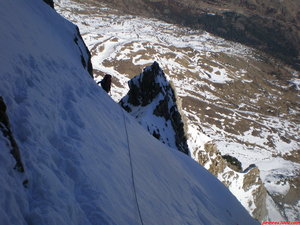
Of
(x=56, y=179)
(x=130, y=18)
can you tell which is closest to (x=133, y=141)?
(x=56, y=179)

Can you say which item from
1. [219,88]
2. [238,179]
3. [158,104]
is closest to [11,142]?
[158,104]

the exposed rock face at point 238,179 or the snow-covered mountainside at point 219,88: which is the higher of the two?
the exposed rock face at point 238,179

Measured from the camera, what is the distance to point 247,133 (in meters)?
77.8

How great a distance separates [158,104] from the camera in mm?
26109

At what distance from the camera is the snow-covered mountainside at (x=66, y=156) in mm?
4551

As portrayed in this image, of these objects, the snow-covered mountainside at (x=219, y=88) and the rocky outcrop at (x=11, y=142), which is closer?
the rocky outcrop at (x=11, y=142)

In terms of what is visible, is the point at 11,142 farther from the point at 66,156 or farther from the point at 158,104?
the point at 158,104

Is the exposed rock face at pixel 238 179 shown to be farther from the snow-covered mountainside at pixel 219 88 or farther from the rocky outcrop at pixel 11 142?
the rocky outcrop at pixel 11 142

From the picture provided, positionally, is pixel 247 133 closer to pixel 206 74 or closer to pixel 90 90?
pixel 206 74

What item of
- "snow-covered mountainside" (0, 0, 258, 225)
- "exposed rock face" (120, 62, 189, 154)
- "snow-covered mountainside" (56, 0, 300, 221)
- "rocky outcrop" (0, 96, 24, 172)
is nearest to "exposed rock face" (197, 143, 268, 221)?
"snow-covered mountainside" (56, 0, 300, 221)

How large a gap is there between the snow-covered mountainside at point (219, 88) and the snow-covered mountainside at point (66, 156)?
19.3 m

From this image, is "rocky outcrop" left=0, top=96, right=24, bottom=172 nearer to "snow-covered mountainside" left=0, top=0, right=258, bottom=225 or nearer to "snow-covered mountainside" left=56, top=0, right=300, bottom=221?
"snow-covered mountainside" left=0, top=0, right=258, bottom=225

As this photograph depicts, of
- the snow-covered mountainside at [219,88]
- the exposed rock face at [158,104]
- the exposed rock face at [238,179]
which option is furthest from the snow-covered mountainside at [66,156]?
the snow-covered mountainside at [219,88]

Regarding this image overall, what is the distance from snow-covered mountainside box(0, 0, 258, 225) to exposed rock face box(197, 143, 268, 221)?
17480 mm
